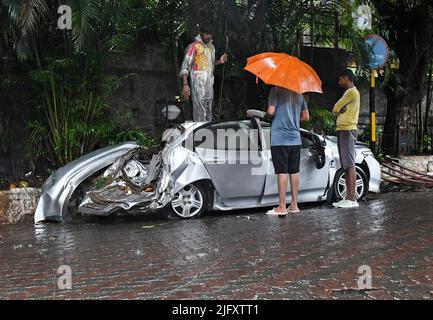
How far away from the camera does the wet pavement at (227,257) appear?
4156 millimetres

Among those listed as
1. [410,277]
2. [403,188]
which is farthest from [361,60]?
[410,277]

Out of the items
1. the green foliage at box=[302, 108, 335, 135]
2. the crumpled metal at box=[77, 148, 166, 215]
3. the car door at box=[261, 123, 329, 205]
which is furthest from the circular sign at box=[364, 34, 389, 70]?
the crumpled metal at box=[77, 148, 166, 215]

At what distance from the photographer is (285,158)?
741 cm

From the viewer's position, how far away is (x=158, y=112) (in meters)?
11.7

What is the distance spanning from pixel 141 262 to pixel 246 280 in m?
1.21

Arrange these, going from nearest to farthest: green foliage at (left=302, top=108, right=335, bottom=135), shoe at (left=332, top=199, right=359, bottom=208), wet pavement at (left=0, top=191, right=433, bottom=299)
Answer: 1. wet pavement at (left=0, top=191, right=433, bottom=299)
2. shoe at (left=332, top=199, right=359, bottom=208)
3. green foliage at (left=302, top=108, right=335, bottom=135)

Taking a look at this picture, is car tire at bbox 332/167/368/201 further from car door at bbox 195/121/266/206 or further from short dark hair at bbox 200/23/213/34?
short dark hair at bbox 200/23/213/34

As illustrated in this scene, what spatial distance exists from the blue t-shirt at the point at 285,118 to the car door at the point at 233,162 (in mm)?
667

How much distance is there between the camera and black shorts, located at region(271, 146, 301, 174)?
24.3 ft

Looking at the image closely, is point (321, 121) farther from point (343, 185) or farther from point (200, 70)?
point (200, 70)

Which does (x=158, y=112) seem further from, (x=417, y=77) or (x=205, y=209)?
(x=417, y=77)

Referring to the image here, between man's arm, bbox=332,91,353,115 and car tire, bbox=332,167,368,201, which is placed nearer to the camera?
man's arm, bbox=332,91,353,115

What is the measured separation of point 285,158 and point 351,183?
1.52m

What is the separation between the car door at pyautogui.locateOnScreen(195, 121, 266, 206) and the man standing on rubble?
1.34 m
